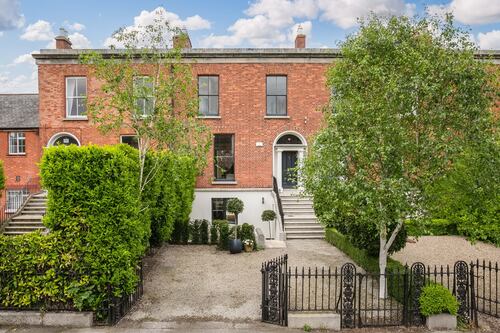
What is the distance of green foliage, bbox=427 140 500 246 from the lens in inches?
350

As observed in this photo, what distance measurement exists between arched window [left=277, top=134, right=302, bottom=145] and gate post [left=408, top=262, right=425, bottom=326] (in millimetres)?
13669

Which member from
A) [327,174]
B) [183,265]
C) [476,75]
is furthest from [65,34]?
[476,75]

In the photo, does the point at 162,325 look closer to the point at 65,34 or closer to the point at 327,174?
the point at 327,174

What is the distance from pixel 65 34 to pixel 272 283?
20.5m

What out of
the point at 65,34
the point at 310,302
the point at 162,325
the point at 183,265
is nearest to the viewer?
the point at 162,325

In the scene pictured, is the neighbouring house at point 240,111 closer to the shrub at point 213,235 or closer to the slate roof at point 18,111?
the slate roof at point 18,111

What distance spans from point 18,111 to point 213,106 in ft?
42.0

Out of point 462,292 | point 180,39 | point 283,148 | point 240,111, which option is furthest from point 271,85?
point 462,292

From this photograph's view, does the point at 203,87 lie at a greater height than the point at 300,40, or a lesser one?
lesser

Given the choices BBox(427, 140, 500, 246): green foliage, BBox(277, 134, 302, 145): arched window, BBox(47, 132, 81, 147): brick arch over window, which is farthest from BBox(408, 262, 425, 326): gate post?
Result: BBox(47, 132, 81, 147): brick arch over window

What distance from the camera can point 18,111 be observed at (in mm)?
24578

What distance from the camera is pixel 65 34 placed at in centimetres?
2270

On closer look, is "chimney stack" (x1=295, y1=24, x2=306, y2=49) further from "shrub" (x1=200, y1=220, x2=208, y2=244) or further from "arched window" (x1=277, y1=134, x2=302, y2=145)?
"shrub" (x1=200, y1=220, x2=208, y2=244)

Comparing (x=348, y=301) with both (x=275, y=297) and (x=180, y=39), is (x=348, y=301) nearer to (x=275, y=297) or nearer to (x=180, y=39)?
(x=275, y=297)
